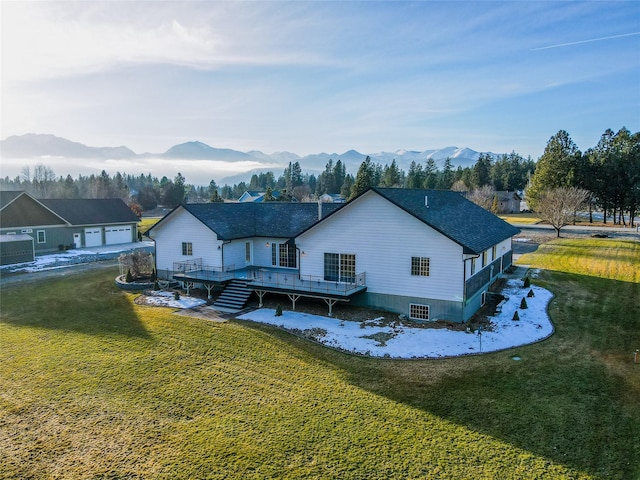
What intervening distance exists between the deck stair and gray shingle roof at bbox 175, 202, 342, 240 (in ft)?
10.8

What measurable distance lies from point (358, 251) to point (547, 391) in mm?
11187

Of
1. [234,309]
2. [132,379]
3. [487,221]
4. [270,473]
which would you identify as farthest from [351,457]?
[487,221]

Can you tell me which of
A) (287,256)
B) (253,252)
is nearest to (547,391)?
(287,256)

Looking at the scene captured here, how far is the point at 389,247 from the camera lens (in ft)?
71.1

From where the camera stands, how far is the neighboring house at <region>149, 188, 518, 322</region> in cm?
2061

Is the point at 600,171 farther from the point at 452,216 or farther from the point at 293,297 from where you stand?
the point at 293,297

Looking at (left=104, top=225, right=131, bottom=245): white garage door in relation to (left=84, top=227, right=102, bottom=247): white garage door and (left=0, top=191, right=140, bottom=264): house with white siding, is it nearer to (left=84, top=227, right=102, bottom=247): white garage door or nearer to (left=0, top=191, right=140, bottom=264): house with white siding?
(left=0, top=191, right=140, bottom=264): house with white siding

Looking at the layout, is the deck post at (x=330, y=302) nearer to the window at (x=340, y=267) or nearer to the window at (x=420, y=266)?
the window at (x=340, y=267)

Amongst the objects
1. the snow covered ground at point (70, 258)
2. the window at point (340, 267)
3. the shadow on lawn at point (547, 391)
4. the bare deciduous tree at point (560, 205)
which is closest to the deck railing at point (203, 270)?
the window at point (340, 267)

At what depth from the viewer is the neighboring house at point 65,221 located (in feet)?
133

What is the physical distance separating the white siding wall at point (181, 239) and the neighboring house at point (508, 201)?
3165 inches

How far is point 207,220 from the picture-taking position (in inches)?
1075

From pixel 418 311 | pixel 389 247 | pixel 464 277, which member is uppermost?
pixel 389 247

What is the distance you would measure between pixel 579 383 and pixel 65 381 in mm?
17608
